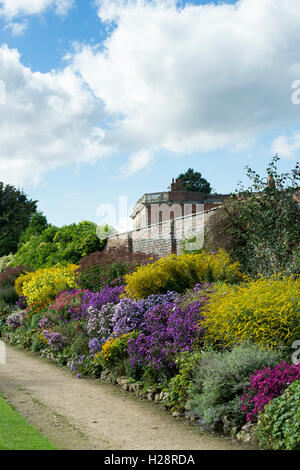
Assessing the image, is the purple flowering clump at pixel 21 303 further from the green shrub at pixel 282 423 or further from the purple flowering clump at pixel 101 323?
the green shrub at pixel 282 423

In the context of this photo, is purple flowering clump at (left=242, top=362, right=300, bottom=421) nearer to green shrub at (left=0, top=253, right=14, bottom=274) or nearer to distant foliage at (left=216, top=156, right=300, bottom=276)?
distant foliage at (left=216, top=156, right=300, bottom=276)

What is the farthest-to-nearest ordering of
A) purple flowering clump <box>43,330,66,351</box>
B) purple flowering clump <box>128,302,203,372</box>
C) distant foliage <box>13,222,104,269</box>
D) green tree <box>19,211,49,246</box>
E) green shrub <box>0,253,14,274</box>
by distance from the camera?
1. green tree <box>19,211,49,246</box>
2. green shrub <box>0,253,14,274</box>
3. distant foliage <box>13,222,104,269</box>
4. purple flowering clump <box>43,330,66,351</box>
5. purple flowering clump <box>128,302,203,372</box>

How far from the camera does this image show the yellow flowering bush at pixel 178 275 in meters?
10.4

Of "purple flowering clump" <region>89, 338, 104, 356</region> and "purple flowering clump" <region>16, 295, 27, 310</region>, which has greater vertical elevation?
"purple flowering clump" <region>16, 295, 27, 310</region>

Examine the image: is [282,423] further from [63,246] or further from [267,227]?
[63,246]

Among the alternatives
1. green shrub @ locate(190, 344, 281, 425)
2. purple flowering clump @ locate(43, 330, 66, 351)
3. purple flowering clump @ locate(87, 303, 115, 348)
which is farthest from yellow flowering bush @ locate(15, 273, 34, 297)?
green shrub @ locate(190, 344, 281, 425)

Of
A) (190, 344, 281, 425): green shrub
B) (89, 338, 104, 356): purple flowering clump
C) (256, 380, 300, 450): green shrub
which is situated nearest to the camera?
(256, 380, 300, 450): green shrub

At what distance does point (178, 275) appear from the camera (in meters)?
10.7

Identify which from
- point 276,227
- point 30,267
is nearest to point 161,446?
point 276,227

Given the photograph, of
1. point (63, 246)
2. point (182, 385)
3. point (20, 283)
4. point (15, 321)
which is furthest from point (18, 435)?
point (63, 246)

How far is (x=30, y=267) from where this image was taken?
23094 millimetres

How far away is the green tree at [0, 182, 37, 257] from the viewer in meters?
38.3

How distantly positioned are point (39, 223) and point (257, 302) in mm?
26566

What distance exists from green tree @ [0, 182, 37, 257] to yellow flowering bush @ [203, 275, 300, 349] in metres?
32.8
